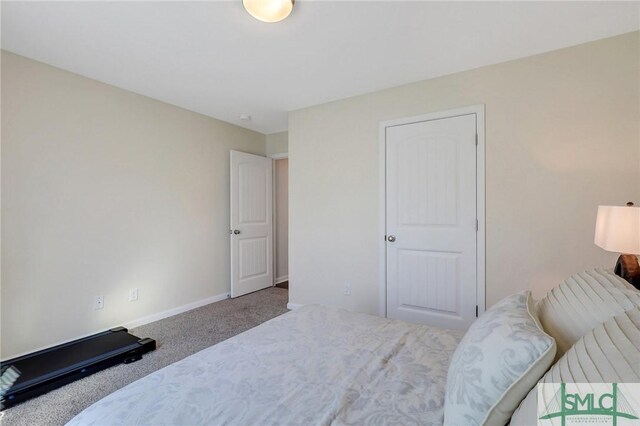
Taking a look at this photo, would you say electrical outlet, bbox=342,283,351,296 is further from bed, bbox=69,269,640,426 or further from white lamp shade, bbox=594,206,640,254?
white lamp shade, bbox=594,206,640,254

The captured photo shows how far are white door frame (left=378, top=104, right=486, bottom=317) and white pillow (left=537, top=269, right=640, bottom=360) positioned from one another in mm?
1408

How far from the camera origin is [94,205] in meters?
2.77

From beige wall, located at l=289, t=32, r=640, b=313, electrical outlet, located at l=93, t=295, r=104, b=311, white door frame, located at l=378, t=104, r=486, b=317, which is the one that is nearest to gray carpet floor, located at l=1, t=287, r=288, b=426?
electrical outlet, located at l=93, t=295, r=104, b=311

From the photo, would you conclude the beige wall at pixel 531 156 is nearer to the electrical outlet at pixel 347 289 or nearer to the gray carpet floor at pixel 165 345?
the electrical outlet at pixel 347 289

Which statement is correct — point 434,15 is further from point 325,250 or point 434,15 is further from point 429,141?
point 325,250

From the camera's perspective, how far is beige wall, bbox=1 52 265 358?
7.59ft

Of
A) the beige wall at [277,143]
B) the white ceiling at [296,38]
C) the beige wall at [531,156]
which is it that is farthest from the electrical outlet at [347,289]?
the beige wall at [277,143]

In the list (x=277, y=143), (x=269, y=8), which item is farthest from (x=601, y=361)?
(x=277, y=143)

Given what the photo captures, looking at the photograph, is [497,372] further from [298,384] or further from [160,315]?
[160,315]

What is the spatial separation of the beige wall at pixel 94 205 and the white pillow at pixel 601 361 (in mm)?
3232

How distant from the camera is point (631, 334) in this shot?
652mm

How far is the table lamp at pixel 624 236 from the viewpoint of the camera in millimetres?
1530

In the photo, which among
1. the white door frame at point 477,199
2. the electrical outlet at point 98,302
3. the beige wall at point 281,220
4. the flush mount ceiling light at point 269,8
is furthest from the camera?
the beige wall at point 281,220

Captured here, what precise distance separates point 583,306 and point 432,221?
181 cm
